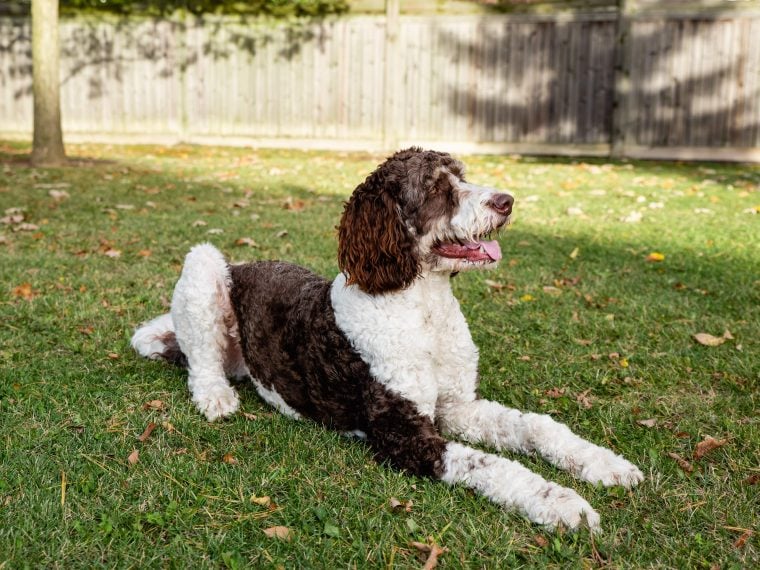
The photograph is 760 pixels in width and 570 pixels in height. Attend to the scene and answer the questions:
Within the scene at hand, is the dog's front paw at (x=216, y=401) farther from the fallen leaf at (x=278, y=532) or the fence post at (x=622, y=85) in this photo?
the fence post at (x=622, y=85)

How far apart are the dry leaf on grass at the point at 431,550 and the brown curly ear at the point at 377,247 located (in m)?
1.09

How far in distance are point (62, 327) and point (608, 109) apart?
11.8 m

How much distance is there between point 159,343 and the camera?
4527 millimetres

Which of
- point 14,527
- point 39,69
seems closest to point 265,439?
point 14,527

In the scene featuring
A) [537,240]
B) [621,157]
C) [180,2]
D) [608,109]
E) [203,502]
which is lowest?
[203,502]

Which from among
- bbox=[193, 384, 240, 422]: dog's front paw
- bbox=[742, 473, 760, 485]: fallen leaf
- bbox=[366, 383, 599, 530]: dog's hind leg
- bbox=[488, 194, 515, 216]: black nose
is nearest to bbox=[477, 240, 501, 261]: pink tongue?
bbox=[488, 194, 515, 216]: black nose

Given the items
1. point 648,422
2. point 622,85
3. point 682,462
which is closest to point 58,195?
point 648,422

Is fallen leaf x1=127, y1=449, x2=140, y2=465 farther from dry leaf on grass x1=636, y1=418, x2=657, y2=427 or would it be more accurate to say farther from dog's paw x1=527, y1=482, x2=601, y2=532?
dry leaf on grass x1=636, y1=418, x2=657, y2=427

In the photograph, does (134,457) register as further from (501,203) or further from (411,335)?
(501,203)

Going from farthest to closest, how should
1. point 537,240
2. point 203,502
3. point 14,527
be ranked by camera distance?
point 537,240 → point 203,502 → point 14,527

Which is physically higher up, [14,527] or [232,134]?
[232,134]

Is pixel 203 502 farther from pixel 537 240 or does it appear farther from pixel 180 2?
pixel 180 2

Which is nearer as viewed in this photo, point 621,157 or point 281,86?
point 621,157

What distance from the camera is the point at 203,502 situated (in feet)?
9.80
